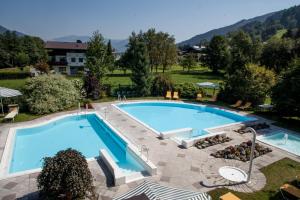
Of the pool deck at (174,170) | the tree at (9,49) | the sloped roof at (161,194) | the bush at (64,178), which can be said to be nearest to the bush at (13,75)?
the tree at (9,49)

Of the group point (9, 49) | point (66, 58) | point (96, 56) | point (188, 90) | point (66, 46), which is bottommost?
point (188, 90)

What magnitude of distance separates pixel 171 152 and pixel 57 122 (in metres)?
9.49

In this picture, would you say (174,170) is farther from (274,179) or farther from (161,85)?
(161,85)

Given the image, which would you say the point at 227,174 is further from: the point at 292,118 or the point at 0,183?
the point at 292,118

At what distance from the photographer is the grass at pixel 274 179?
815 centimetres

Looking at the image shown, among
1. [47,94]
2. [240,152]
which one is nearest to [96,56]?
[47,94]

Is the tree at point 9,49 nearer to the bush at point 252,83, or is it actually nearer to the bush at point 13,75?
the bush at point 13,75

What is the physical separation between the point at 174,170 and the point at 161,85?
53.4ft

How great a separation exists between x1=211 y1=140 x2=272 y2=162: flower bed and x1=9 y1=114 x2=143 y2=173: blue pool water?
4115mm

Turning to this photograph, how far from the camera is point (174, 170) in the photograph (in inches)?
382

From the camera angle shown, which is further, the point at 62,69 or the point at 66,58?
the point at 66,58

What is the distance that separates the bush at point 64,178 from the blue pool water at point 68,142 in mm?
3761

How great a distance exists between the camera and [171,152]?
1145 cm

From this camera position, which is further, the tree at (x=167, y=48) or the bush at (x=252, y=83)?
the tree at (x=167, y=48)
